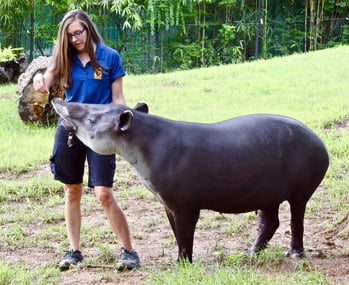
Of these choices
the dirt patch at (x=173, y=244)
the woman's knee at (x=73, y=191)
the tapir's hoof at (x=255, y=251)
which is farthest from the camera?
the woman's knee at (x=73, y=191)

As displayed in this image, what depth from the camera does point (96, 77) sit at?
4.89 meters

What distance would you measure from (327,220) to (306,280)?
2237 millimetres

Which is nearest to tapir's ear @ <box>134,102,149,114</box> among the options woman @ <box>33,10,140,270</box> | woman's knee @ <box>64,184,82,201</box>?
woman @ <box>33,10,140,270</box>

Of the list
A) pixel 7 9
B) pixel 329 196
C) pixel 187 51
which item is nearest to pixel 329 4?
pixel 187 51

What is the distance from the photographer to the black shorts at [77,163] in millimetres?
4926

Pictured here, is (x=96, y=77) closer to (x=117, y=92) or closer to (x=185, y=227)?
(x=117, y=92)

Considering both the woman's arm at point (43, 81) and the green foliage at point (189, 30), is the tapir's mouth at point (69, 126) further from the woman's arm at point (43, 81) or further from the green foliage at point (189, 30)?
the green foliage at point (189, 30)

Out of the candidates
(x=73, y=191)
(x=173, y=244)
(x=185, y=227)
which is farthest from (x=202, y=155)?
(x=173, y=244)

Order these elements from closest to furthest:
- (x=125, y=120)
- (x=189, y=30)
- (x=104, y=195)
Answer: (x=125, y=120) < (x=104, y=195) < (x=189, y=30)

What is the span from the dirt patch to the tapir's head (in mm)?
938

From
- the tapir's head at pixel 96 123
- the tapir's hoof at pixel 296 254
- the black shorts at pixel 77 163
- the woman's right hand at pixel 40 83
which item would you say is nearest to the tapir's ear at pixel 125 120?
the tapir's head at pixel 96 123

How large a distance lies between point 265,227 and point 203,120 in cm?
494

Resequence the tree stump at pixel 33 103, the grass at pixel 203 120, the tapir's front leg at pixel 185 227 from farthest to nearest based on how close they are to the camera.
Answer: the tree stump at pixel 33 103 → the grass at pixel 203 120 → the tapir's front leg at pixel 185 227

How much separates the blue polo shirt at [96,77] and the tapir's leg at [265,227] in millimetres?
1406
